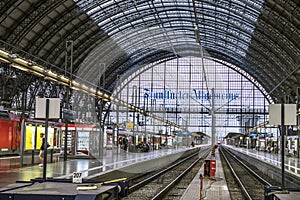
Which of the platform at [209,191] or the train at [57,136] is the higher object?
the train at [57,136]

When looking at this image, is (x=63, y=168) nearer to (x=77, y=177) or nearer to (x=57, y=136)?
(x=57, y=136)

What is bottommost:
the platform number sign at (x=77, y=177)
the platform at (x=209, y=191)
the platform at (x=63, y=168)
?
the platform at (x=209, y=191)

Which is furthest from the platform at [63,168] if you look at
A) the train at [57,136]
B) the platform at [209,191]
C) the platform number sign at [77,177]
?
the platform number sign at [77,177]

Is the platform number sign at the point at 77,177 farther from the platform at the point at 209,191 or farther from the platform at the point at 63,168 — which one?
the platform at the point at 209,191

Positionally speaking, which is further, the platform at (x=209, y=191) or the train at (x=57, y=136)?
the train at (x=57, y=136)

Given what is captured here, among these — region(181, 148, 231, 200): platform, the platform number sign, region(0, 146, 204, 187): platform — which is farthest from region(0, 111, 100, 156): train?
the platform number sign

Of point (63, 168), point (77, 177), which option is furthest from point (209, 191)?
point (77, 177)

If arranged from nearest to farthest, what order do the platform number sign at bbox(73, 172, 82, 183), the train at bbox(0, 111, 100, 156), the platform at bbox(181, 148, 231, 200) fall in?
the platform number sign at bbox(73, 172, 82, 183), the platform at bbox(181, 148, 231, 200), the train at bbox(0, 111, 100, 156)

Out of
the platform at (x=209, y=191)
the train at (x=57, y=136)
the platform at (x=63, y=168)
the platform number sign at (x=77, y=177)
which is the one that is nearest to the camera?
the platform number sign at (x=77, y=177)

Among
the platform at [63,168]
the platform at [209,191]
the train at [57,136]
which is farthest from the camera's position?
the train at [57,136]

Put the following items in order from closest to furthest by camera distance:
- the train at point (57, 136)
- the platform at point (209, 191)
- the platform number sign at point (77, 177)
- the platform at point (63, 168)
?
1. the platform number sign at point (77, 177)
2. the platform at point (209, 191)
3. the platform at point (63, 168)
4. the train at point (57, 136)

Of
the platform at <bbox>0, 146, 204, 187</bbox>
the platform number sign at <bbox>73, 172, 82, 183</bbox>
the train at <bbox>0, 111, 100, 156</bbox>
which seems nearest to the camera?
the platform number sign at <bbox>73, 172, 82, 183</bbox>

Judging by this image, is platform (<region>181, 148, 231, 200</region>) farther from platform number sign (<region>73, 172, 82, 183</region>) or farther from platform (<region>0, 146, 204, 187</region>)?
platform number sign (<region>73, 172, 82, 183</region>)

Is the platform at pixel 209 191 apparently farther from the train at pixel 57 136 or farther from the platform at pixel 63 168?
the train at pixel 57 136
